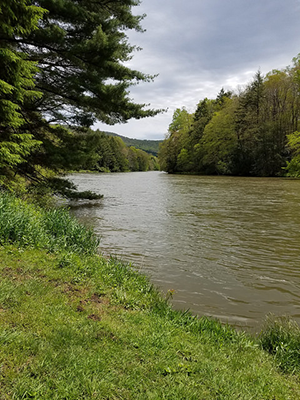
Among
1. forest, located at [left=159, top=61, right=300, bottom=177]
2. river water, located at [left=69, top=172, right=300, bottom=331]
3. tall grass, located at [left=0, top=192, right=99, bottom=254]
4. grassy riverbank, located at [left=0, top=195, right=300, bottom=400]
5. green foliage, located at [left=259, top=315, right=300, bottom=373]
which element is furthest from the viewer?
forest, located at [left=159, top=61, right=300, bottom=177]

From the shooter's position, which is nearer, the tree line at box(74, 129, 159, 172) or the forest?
the tree line at box(74, 129, 159, 172)

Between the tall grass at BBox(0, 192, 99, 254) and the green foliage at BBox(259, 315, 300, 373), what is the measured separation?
391 cm

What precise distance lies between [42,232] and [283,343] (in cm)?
498

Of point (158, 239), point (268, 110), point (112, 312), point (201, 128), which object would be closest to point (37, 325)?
point (112, 312)

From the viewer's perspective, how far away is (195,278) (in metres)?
5.65

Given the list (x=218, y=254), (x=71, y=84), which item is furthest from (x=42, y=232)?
(x=71, y=84)

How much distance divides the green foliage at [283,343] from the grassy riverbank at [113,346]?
1 centimetres

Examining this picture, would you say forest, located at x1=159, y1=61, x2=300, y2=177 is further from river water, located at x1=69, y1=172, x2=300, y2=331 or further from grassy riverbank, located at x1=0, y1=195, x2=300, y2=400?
grassy riverbank, located at x1=0, y1=195, x2=300, y2=400

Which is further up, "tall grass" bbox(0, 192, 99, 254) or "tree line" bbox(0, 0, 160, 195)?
"tree line" bbox(0, 0, 160, 195)

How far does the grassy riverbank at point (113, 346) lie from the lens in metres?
2.17

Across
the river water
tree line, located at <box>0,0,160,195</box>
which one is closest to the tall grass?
the river water

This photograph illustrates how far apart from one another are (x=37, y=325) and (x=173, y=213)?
11.0 metres

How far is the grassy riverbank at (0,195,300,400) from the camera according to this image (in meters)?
2.17

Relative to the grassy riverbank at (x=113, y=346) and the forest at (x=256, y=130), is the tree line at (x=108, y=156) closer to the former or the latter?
the grassy riverbank at (x=113, y=346)
